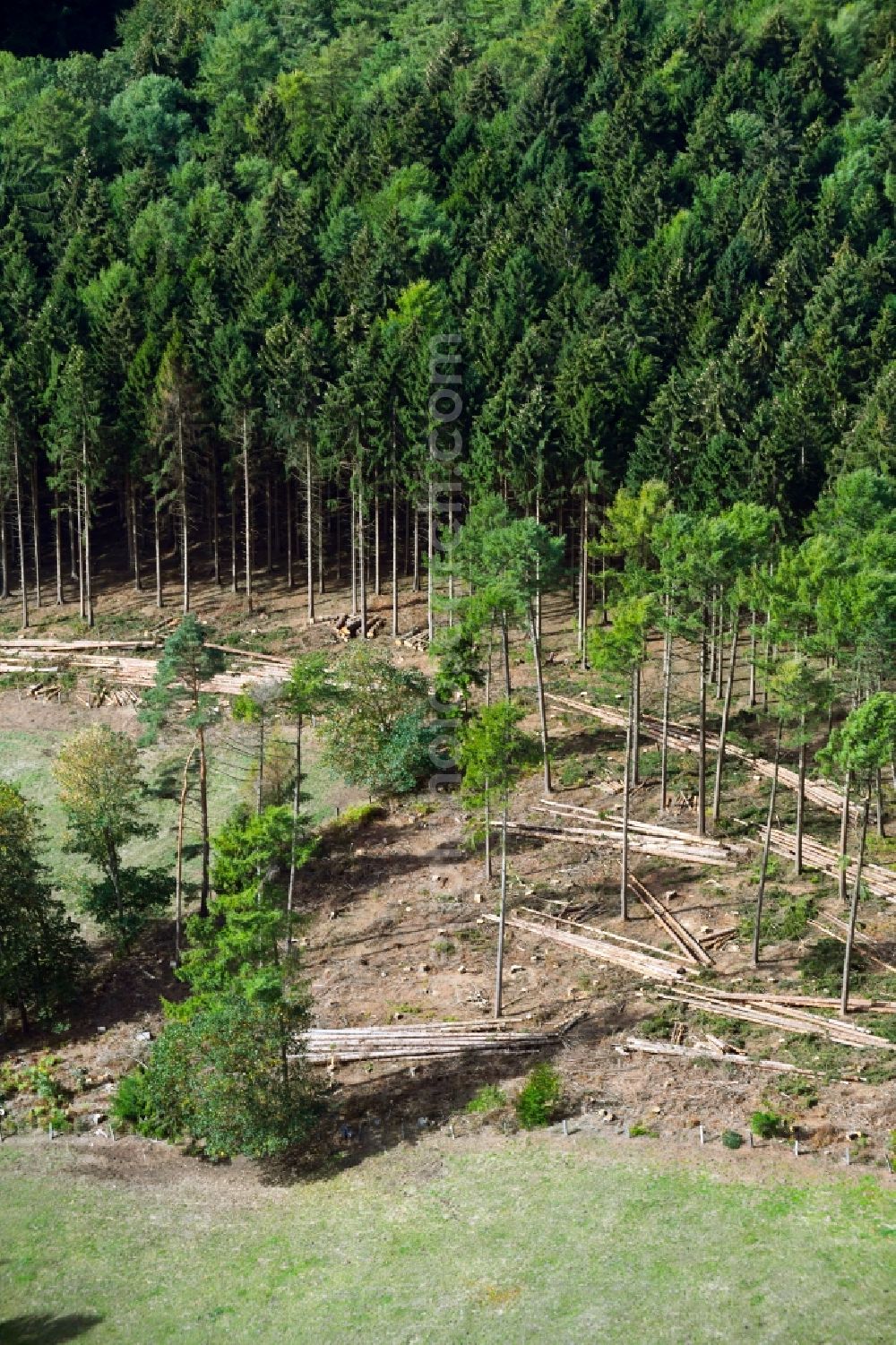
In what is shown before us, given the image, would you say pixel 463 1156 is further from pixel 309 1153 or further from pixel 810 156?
pixel 810 156

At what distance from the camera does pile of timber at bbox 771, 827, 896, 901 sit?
51.3 m

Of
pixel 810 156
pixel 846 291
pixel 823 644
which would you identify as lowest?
pixel 823 644

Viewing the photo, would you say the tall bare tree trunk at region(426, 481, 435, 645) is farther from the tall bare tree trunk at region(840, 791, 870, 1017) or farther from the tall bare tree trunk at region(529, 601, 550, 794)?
the tall bare tree trunk at region(840, 791, 870, 1017)

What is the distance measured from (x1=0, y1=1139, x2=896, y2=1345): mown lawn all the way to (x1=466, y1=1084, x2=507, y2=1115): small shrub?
1640mm

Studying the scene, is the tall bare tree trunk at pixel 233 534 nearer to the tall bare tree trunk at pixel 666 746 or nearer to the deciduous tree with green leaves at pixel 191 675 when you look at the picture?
the deciduous tree with green leaves at pixel 191 675

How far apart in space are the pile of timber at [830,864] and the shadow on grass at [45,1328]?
1015 inches

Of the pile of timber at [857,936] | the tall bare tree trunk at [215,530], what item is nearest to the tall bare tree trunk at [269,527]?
the tall bare tree trunk at [215,530]

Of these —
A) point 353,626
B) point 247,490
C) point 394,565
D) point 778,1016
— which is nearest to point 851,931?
point 778,1016

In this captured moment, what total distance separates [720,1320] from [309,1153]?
13.7 meters

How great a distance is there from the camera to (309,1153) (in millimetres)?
44375

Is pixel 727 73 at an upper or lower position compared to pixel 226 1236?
upper

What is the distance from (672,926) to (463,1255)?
628 inches

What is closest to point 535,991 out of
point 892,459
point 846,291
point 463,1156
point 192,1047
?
point 463,1156

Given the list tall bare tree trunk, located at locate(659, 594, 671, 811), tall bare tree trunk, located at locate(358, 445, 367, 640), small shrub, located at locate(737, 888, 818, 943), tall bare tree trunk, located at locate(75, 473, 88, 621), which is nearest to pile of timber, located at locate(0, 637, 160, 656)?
tall bare tree trunk, located at locate(75, 473, 88, 621)
